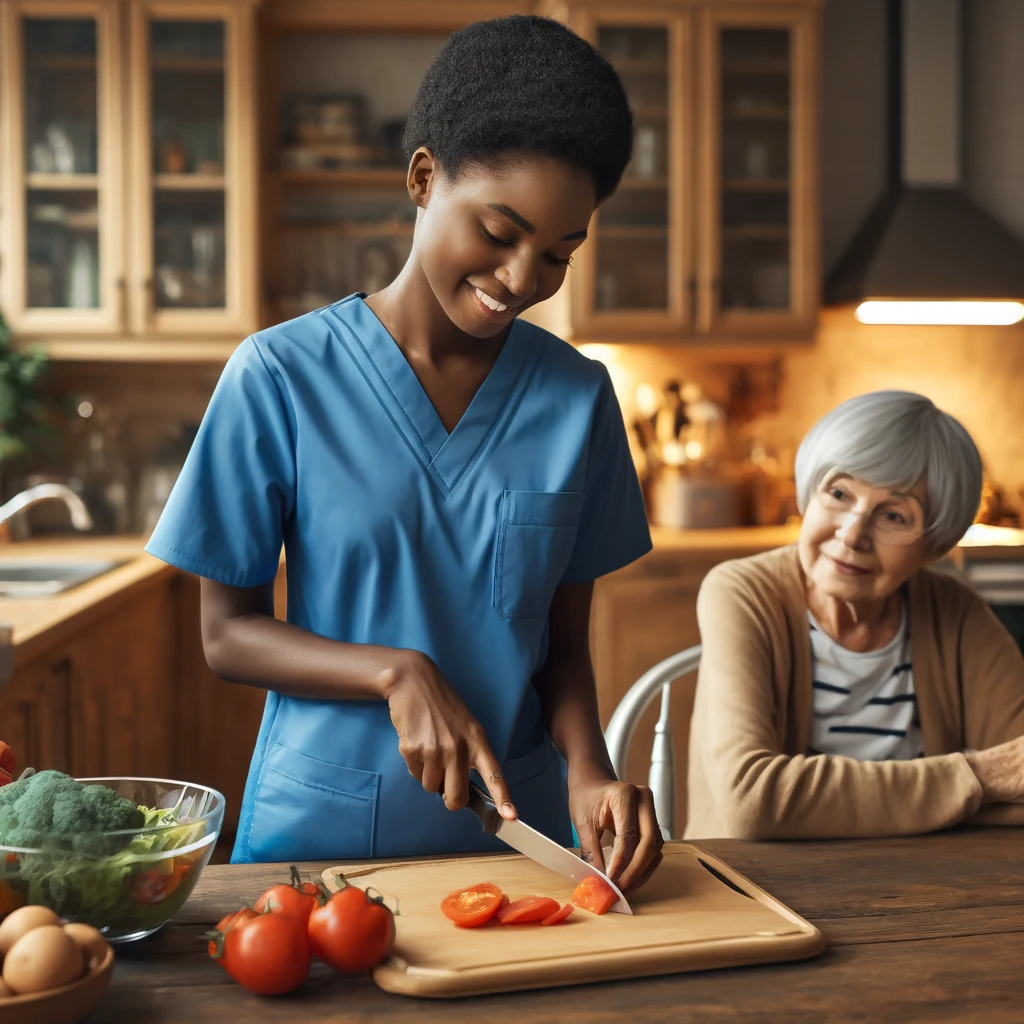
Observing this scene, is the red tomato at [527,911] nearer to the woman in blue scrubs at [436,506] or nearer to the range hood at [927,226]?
the woman in blue scrubs at [436,506]

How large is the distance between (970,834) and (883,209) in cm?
298

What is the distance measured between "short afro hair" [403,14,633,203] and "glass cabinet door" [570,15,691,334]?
2.47 meters

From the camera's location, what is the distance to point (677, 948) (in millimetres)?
864

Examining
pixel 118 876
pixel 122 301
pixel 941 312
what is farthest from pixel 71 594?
pixel 941 312

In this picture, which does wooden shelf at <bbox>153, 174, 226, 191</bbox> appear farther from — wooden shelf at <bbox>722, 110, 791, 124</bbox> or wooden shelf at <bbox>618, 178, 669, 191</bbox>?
wooden shelf at <bbox>722, 110, 791, 124</bbox>

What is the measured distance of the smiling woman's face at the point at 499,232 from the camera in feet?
3.26

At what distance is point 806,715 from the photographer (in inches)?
60.8

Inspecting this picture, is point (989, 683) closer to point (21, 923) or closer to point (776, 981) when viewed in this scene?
point (776, 981)

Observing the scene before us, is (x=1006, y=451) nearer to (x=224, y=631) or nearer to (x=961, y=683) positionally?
(x=961, y=683)

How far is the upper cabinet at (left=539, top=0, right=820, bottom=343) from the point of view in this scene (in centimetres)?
351

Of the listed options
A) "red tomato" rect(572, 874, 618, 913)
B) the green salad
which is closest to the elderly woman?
"red tomato" rect(572, 874, 618, 913)

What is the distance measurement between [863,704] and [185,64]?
9.09 feet

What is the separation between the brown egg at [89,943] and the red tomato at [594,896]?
373 millimetres

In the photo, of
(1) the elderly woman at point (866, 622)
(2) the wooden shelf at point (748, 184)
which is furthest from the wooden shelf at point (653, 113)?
(1) the elderly woman at point (866, 622)
